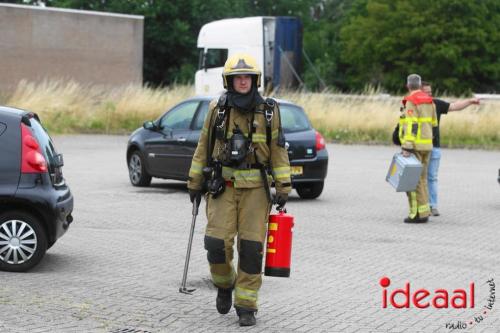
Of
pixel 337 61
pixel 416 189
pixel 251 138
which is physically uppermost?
pixel 251 138

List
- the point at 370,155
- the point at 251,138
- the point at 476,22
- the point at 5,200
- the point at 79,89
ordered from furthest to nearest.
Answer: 1. the point at 476,22
2. the point at 79,89
3. the point at 370,155
4. the point at 5,200
5. the point at 251,138

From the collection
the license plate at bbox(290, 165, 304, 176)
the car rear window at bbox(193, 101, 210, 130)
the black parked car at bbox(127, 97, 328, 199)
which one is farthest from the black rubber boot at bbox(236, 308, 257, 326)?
the car rear window at bbox(193, 101, 210, 130)

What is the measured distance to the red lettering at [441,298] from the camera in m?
8.61

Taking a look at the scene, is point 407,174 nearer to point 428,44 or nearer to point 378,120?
point 378,120

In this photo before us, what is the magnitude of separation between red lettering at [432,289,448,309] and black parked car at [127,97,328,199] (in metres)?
7.13

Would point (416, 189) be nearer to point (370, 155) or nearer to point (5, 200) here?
point (5, 200)

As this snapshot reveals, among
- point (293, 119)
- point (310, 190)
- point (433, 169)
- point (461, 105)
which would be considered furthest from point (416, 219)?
point (293, 119)

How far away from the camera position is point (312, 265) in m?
10.6

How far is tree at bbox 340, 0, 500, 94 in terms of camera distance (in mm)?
68562

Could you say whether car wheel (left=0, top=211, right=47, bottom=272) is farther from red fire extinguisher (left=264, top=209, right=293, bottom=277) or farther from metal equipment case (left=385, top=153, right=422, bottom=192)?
metal equipment case (left=385, top=153, right=422, bottom=192)

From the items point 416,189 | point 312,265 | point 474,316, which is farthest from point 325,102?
point 474,316

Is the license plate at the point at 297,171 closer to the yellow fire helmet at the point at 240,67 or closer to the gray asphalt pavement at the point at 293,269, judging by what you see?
the gray asphalt pavement at the point at 293,269

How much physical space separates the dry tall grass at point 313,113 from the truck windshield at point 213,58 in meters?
2.55

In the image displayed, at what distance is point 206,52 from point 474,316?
106ft
